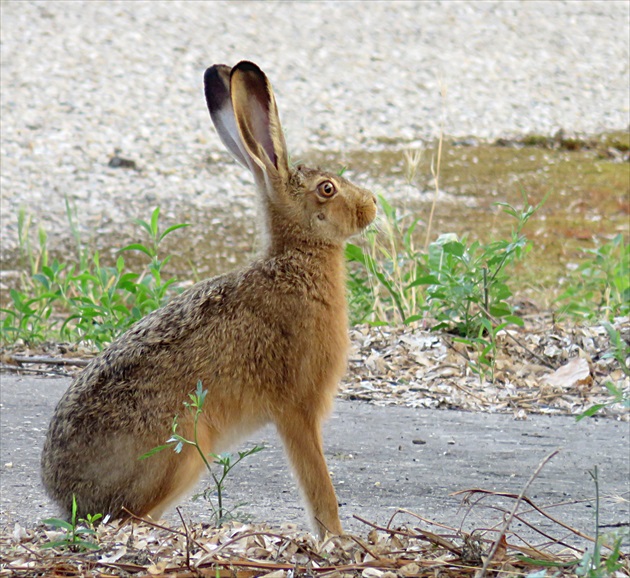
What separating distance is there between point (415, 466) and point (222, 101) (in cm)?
199

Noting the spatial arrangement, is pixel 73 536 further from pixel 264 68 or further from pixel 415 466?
pixel 264 68

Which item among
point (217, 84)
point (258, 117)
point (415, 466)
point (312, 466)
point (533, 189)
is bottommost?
point (415, 466)

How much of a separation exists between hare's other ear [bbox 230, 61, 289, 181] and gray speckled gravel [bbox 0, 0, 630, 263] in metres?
7.36

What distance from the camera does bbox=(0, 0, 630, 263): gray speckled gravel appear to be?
1334 cm

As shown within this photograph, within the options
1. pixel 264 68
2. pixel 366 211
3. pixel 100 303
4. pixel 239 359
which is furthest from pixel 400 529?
pixel 264 68

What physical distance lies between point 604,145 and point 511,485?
11.5m

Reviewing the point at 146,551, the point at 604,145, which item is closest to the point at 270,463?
the point at 146,551

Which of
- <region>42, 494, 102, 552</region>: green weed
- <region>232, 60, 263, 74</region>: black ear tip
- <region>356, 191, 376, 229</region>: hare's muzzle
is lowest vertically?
<region>42, 494, 102, 552</region>: green weed

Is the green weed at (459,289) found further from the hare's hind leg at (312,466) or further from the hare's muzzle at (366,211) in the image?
the hare's hind leg at (312,466)

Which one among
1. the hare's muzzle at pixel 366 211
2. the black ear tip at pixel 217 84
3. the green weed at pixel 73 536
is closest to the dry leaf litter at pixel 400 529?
the green weed at pixel 73 536

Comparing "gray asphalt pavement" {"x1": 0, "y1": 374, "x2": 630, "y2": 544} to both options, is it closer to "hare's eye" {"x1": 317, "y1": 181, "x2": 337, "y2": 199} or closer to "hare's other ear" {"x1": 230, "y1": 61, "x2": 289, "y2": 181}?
"hare's eye" {"x1": 317, "y1": 181, "x2": 337, "y2": 199}

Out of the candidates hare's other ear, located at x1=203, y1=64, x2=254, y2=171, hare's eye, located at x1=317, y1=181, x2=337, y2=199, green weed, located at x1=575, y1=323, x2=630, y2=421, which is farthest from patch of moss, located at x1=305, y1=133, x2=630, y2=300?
hare's other ear, located at x1=203, y1=64, x2=254, y2=171

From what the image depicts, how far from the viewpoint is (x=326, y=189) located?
15.0 feet

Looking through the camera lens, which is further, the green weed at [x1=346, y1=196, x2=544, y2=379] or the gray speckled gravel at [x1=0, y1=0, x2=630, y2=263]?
the gray speckled gravel at [x1=0, y1=0, x2=630, y2=263]
